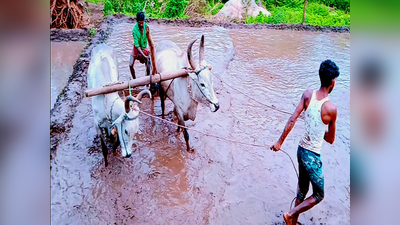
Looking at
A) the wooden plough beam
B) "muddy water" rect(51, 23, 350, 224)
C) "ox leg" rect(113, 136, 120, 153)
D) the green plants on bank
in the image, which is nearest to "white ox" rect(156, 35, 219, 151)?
the wooden plough beam

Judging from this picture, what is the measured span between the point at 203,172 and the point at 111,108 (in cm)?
128

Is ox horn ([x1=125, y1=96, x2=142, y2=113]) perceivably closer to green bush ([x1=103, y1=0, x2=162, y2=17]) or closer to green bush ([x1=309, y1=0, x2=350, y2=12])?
green bush ([x1=103, y1=0, x2=162, y2=17])

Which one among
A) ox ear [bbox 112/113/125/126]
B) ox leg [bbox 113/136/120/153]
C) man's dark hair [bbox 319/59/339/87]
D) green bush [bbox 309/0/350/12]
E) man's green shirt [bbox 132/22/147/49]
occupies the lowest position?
ox leg [bbox 113/136/120/153]

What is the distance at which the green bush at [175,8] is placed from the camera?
32.7ft

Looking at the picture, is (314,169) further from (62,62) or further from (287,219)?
(62,62)

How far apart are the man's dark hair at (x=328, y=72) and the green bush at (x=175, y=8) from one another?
8046 mm

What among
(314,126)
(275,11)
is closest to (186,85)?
(314,126)

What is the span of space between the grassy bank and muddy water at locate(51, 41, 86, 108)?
283 centimetres

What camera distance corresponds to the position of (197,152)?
4246 millimetres

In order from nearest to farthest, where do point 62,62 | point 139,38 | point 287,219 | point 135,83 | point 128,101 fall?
point 287,219 < point 128,101 < point 135,83 < point 139,38 < point 62,62

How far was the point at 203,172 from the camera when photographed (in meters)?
3.92

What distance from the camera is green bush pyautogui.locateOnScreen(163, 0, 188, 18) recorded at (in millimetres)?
9961
